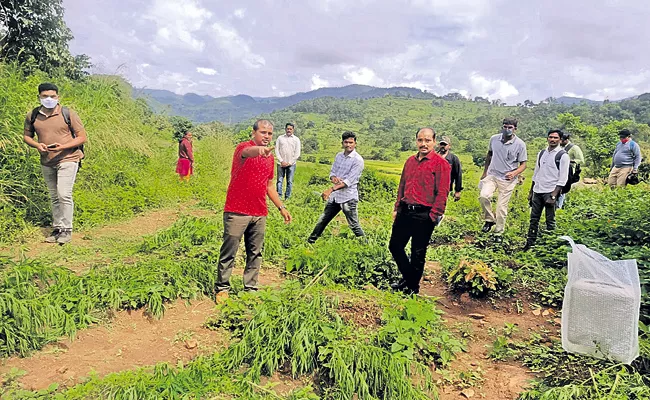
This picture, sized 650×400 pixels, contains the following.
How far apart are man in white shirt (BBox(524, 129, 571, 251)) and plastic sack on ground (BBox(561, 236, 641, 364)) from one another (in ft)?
10.8

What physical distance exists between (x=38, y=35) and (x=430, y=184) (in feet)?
44.9

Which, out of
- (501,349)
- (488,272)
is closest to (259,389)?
(501,349)

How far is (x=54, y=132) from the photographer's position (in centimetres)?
557

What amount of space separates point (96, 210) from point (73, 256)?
2.07m

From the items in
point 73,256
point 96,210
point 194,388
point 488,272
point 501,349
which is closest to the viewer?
point 194,388

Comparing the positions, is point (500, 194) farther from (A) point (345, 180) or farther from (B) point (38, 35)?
(B) point (38, 35)

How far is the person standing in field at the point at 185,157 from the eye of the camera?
11.1m

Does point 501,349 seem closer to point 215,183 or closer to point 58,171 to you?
point 58,171

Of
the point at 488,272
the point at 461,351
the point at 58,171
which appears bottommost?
the point at 461,351

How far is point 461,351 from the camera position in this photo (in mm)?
3605

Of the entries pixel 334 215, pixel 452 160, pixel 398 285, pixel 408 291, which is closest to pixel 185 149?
pixel 334 215

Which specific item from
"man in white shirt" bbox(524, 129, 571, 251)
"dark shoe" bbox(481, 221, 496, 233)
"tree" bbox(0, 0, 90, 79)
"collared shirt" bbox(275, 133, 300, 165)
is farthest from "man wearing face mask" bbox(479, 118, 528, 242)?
"tree" bbox(0, 0, 90, 79)

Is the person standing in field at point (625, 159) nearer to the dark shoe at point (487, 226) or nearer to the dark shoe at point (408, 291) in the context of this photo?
the dark shoe at point (487, 226)

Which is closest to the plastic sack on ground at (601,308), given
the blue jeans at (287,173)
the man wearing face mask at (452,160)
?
the man wearing face mask at (452,160)
